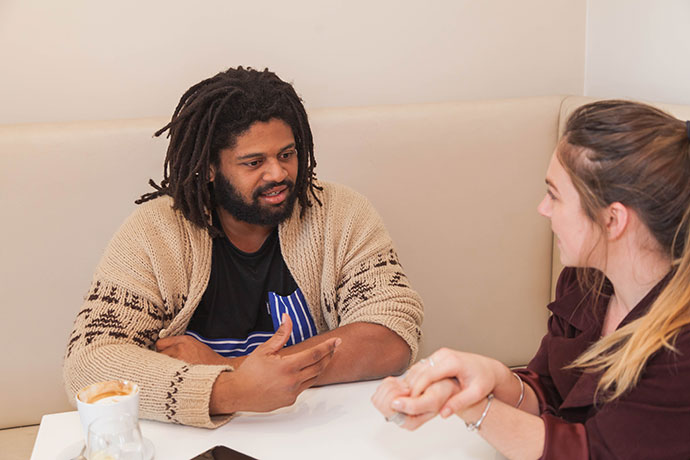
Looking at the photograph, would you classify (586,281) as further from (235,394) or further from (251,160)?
(251,160)

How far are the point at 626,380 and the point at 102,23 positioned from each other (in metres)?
1.40

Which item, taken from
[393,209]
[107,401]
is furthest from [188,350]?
[393,209]

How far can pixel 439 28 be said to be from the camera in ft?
6.64

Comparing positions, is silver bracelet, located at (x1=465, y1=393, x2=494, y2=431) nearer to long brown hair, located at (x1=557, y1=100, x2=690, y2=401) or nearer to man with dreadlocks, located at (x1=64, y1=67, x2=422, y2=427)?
long brown hair, located at (x1=557, y1=100, x2=690, y2=401)

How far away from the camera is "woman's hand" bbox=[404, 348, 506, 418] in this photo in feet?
3.17

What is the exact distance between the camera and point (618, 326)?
3.51ft

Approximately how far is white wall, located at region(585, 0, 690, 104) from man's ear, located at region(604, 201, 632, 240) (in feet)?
2.93

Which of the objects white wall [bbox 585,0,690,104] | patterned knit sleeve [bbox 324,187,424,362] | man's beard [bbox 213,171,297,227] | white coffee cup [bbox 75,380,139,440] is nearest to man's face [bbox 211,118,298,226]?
man's beard [bbox 213,171,297,227]

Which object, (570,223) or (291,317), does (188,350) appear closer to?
(291,317)

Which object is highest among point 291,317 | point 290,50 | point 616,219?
point 290,50

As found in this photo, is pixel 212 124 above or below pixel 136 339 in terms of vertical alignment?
above

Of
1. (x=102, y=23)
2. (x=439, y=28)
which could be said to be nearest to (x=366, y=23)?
(x=439, y=28)

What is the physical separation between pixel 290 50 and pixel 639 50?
83cm

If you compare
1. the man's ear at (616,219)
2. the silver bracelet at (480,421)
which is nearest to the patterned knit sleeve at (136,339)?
the silver bracelet at (480,421)
